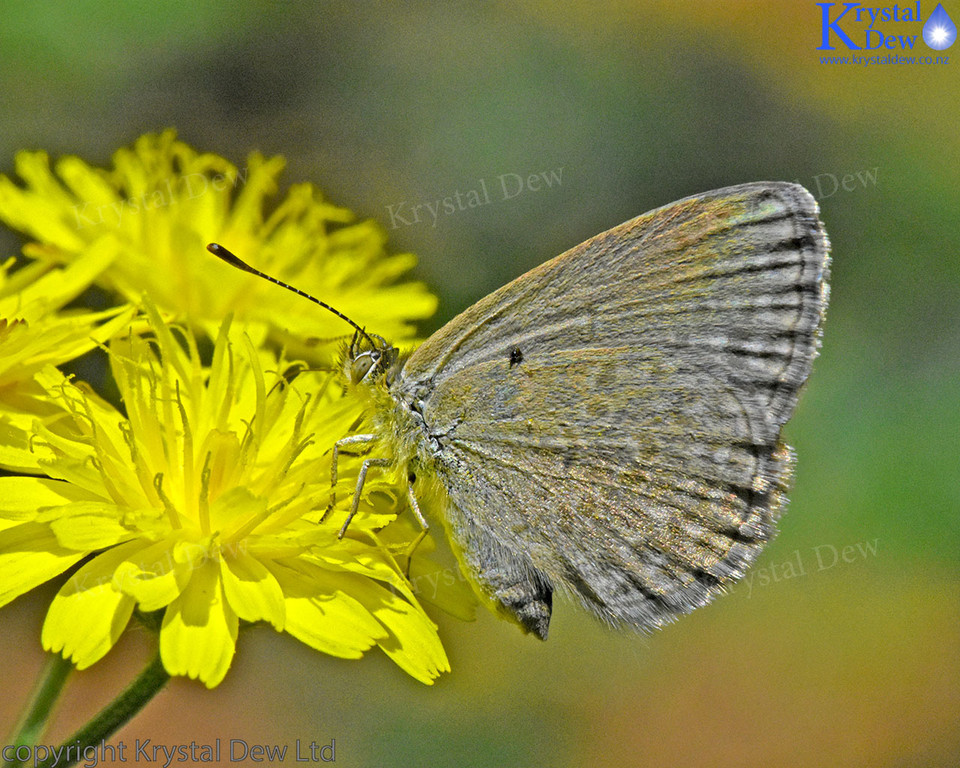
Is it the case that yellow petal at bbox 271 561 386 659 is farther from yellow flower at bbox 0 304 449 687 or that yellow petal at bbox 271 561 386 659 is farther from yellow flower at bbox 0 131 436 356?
yellow flower at bbox 0 131 436 356

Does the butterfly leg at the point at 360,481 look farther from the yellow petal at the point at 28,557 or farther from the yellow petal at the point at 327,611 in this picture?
the yellow petal at the point at 28,557

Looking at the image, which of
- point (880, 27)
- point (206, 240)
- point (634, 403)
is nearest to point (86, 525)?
point (634, 403)

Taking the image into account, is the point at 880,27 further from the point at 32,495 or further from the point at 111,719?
the point at 111,719

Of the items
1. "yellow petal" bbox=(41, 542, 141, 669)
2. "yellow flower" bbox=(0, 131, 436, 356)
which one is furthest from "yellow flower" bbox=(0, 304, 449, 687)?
"yellow flower" bbox=(0, 131, 436, 356)

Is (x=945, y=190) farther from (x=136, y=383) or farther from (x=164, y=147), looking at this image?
A: (x=136, y=383)

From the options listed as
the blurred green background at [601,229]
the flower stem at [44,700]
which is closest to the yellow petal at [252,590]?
the flower stem at [44,700]

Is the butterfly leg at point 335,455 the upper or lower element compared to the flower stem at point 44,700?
upper
